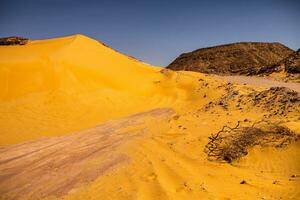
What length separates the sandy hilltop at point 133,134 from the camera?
4203mm

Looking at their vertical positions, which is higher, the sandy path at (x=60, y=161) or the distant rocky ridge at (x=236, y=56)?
the distant rocky ridge at (x=236, y=56)

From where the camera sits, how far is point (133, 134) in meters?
6.40

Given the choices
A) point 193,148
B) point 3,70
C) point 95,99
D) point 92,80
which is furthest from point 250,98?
point 3,70

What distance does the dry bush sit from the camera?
16.2ft

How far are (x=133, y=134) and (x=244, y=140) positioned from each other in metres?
2.13

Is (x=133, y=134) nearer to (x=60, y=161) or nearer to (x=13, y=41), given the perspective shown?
(x=60, y=161)

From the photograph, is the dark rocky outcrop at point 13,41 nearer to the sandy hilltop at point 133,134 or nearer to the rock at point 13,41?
the rock at point 13,41

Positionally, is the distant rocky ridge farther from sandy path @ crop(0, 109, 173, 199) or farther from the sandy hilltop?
sandy path @ crop(0, 109, 173, 199)

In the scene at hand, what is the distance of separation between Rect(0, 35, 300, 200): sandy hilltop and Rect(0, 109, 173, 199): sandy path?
2 centimetres

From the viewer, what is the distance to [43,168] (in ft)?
16.5

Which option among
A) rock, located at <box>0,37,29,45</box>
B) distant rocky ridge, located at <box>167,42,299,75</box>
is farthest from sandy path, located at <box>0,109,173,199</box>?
distant rocky ridge, located at <box>167,42,299,75</box>

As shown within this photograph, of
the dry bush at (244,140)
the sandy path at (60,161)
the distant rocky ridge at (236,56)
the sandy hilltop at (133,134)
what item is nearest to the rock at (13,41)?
the sandy hilltop at (133,134)

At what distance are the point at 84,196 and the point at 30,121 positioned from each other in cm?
418

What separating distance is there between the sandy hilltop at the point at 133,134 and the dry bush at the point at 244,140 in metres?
0.02
